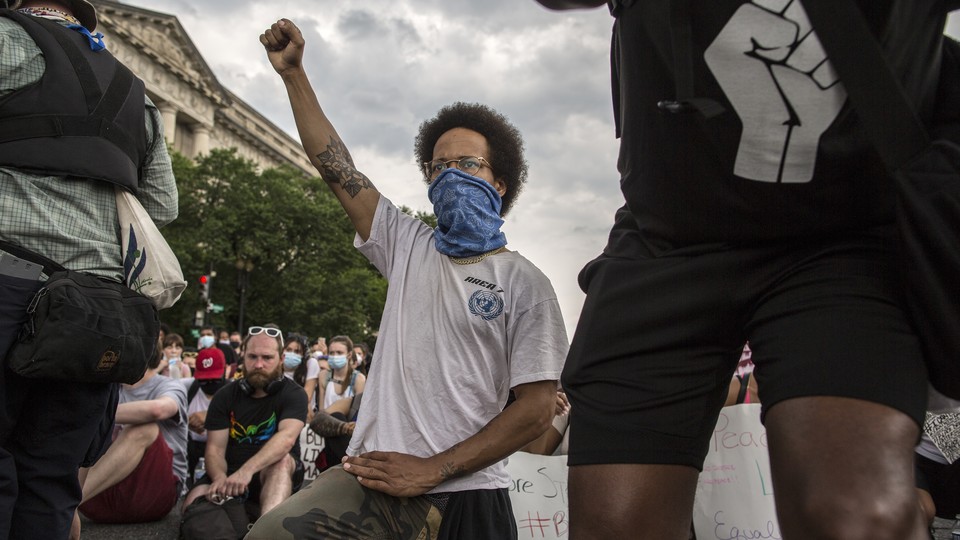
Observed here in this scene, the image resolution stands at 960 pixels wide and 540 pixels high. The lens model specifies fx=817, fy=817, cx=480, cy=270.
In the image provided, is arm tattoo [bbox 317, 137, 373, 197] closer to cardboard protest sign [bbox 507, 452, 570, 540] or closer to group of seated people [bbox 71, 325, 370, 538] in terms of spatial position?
cardboard protest sign [bbox 507, 452, 570, 540]

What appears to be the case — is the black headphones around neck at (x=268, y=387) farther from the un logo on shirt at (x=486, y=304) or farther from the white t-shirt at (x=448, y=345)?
the un logo on shirt at (x=486, y=304)

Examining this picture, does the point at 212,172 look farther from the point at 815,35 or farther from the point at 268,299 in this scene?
the point at 815,35

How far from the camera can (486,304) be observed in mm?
2668

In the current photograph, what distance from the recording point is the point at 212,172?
46156 mm

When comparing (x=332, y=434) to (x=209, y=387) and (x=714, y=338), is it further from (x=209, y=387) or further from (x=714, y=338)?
(x=714, y=338)

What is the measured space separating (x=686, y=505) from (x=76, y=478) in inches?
87.2

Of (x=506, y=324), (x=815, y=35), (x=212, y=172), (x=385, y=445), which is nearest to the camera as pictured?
(x=815, y=35)

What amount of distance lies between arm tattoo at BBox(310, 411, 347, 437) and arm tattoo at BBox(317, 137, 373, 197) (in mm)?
4191

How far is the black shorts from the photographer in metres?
1.34

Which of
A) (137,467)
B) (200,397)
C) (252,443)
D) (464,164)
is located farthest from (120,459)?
(464,164)

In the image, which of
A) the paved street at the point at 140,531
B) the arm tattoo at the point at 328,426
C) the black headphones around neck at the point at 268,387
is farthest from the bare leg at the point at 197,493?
the arm tattoo at the point at 328,426

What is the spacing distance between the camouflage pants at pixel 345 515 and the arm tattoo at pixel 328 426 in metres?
4.43

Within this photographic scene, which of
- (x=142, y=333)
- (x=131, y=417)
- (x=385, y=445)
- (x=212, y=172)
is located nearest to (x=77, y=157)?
(x=142, y=333)

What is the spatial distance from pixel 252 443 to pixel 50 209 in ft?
13.0
